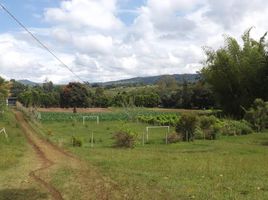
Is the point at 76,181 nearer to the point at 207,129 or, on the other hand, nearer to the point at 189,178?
the point at 189,178

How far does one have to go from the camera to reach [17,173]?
664 inches

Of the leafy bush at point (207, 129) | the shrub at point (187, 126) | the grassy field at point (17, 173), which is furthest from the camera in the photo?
the leafy bush at point (207, 129)

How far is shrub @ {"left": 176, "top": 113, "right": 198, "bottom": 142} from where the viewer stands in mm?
37344

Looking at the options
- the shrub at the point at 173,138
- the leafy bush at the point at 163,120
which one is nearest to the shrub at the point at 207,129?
the shrub at the point at 173,138

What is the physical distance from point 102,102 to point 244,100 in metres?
56.6

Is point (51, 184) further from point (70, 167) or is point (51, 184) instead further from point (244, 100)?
point (244, 100)

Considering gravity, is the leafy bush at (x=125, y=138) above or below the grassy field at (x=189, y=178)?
above

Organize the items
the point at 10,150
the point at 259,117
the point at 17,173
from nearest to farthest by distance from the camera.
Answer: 1. the point at 17,173
2. the point at 10,150
3. the point at 259,117

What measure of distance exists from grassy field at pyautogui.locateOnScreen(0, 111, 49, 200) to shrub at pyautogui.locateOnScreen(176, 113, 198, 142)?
1331cm

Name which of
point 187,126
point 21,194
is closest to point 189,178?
point 21,194

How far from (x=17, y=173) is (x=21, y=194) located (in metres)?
4.12

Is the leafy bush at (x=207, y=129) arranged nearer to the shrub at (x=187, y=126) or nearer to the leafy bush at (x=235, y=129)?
the shrub at (x=187, y=126)

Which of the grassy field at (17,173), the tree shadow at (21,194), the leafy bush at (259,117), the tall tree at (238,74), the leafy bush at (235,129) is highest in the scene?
the tall tree at (238,74)

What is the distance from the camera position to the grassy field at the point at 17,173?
12883 mm
